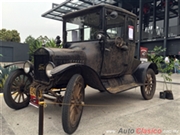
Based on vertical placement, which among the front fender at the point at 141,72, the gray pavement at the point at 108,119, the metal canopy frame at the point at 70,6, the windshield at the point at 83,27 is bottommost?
the gray pavement at the point at 108,119

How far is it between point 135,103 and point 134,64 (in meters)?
1.17

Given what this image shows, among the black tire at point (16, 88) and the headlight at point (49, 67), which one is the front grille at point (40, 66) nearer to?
the headlight at point (49, 67)

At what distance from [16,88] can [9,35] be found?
1666 inches

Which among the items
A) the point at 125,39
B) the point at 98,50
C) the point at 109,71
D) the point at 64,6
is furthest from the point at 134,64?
the point at 64,6

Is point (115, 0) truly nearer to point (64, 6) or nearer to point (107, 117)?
point (64, 6)

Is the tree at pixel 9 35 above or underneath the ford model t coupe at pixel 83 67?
above

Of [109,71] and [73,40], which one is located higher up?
[73,40]

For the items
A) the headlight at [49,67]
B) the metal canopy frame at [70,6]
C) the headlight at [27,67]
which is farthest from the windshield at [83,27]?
the metal canopy frame at [70,6]

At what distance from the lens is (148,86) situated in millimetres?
5117

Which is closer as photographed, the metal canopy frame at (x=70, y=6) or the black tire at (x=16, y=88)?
the black tire at (x=16, y=88)

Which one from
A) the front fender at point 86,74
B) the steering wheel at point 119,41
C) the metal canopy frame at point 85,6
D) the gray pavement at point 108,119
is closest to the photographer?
the gray pavement at point 108,119

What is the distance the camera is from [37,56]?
3.37m

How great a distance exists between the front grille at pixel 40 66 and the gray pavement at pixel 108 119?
575 mm

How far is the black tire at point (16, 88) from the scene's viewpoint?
3645mm
